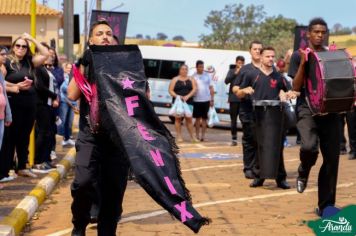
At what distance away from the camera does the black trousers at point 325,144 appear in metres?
7.55

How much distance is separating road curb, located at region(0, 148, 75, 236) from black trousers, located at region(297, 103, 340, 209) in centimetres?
289

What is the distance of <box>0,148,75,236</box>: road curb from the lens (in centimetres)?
695

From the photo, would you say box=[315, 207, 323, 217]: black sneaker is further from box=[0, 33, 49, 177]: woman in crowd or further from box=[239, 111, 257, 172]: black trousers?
box=[0, 33, 49, 177]: woman in crowd

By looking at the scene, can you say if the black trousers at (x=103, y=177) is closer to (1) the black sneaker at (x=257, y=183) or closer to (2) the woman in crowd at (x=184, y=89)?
(1) the black sneaker at (x=257, y=183)

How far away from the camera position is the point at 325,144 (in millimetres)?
7578

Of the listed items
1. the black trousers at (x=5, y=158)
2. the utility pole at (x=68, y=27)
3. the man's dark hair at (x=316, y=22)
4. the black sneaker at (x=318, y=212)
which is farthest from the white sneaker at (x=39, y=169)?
the utility pole at (x=68, y=27)

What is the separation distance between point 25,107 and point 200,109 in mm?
8634

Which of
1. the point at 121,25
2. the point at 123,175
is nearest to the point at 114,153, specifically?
the point at 123,175

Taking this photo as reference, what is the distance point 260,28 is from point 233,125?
54.6 meters

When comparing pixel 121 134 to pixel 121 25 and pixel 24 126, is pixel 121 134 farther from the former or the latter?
pixel 121 25

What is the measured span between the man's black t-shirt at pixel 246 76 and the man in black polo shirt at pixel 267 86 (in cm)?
3

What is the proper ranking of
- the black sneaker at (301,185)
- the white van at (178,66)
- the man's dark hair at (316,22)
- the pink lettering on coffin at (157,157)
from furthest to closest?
the white van at (178,66) → the black sneaker at (301,185) → the man's dark hair at (316,22) → the pink lettering on coffin at (157,157)

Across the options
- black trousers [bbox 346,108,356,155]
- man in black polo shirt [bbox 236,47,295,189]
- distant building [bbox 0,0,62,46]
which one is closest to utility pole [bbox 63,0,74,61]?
black trousers [bbox 346,108,356,155]

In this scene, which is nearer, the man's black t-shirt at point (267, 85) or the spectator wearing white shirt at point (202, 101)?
the man's black t-shirt at point (267, 85)
